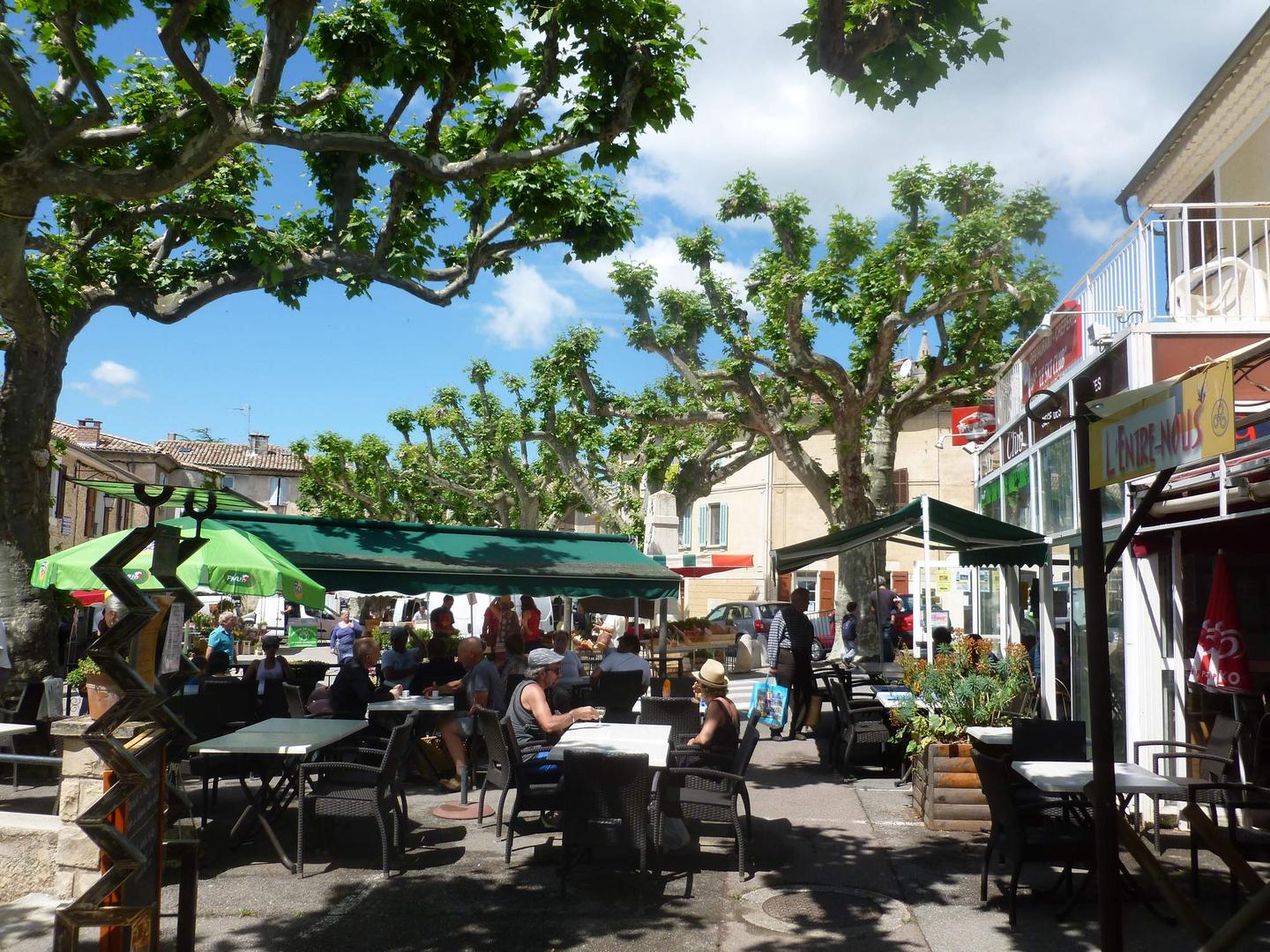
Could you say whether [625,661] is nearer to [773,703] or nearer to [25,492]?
[773,703]

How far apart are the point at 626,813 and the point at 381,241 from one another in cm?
668

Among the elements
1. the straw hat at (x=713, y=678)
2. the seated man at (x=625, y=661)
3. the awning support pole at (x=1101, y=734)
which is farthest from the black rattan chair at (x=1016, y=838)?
the seated man at (x=625, y=661)

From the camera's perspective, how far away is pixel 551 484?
43.7 meters

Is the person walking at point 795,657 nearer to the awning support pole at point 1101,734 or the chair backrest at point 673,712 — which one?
the chair backrest at point 673,712

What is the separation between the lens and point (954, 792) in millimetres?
7848

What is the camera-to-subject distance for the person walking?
12.5 metres

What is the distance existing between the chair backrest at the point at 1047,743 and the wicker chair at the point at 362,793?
159 inches

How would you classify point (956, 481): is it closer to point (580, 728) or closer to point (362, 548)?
point (362, 548)

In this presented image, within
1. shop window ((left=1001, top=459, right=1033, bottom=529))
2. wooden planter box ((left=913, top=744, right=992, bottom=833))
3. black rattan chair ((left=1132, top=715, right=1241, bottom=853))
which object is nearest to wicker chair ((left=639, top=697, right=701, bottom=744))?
wooden planter box ((left=913, top=744, right=992, bottom=833))

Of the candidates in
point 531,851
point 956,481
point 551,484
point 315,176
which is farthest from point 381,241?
point 551,484

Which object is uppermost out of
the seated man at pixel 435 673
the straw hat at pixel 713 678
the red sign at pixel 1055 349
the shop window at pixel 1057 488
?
the red sign at pixel 1055 349

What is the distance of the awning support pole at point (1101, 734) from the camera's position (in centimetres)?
329

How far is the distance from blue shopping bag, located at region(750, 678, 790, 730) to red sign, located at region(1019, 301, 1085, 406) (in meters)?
4.54

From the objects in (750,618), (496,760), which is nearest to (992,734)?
(496,760)
